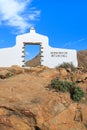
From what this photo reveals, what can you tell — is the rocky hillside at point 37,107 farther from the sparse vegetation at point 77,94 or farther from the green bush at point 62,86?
the green bush at point 62,86

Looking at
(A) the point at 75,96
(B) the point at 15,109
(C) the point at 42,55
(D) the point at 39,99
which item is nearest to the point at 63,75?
(A) the point at 75,96

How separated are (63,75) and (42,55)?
960 centimetres

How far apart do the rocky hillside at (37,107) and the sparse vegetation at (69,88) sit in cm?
31

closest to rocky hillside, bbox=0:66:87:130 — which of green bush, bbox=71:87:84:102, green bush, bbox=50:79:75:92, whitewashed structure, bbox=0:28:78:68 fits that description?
green bush, bbox=71:87:84:102

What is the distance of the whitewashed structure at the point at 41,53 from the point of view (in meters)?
33.2

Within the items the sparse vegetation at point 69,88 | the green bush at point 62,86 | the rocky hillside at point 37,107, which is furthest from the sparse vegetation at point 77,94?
the green bush at point 62,86

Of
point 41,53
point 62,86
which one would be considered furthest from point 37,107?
point 41,53

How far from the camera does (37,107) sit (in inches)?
716

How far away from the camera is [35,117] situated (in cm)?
1784

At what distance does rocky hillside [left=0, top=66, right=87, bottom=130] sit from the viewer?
58.2 feet

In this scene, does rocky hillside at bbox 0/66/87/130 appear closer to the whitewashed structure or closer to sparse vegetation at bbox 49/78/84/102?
sparse vegetation at bbox 49/78/84/102

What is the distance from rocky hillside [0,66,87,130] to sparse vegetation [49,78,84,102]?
12.4 inches

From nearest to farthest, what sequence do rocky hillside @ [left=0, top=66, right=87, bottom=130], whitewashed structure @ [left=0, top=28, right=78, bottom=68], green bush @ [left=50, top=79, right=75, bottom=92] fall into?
rocky hillside @ [left=0, top=66, right=87, bottom=130]
green bush @ [left=50, top=79, right=75, bottom=92]
whitewashed structure @ [left=0, top=28, right=78, bottom=68]

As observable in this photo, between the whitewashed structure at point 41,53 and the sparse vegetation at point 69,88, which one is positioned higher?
the whitewashed structure at point 41,53
